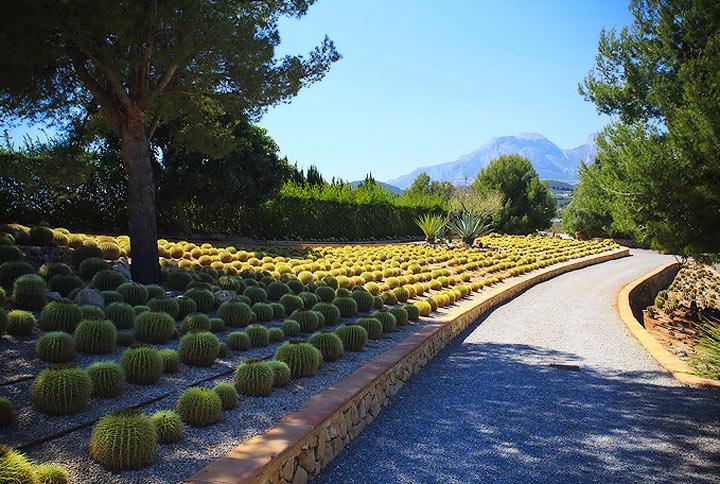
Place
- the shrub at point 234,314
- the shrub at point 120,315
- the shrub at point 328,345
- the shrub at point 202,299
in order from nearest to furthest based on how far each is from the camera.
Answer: the shrub at point 328,345 < the shrub at point 120,315 < the shrub at point 234,314 < the shrub at point 202,299

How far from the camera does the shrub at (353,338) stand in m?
6.39

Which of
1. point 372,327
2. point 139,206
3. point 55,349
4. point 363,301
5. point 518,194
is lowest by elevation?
point 372,327

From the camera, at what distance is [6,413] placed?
3506 millimetres

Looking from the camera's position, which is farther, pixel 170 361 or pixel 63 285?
pixel 63 285

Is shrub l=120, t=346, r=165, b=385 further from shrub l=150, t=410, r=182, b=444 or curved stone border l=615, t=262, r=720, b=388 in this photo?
curved stone border l=615, t=262, r=720, b=388

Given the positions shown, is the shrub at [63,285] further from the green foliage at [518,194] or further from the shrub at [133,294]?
the green foliage at [518,194]

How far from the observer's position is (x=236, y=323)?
6.97 metres

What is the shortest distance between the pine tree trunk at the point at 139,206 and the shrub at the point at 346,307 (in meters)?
2.94

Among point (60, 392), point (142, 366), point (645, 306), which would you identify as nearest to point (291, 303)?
point (142, 366)

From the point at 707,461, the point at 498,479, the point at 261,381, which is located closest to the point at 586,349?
the point at 707,461

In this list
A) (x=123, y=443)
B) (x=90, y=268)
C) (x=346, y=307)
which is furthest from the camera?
(x=346, y=307)

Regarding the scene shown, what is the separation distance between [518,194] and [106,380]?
3744 centimetres

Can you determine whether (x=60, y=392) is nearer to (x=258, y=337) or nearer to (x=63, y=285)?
(x=258, y=337)

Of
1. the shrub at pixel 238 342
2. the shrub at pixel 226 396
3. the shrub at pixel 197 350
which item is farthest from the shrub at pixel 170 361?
the shrub at pixel 238 342
